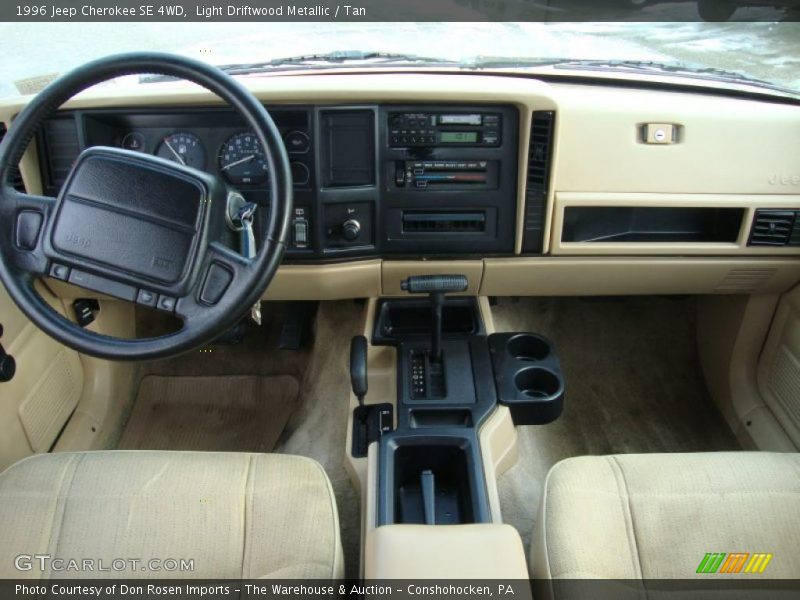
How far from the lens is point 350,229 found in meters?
1.84

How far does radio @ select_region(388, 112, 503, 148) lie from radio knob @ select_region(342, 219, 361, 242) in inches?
A: 9.6

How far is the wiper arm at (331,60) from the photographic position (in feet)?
6.49

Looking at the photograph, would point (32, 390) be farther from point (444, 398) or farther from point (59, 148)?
point (444, 398)

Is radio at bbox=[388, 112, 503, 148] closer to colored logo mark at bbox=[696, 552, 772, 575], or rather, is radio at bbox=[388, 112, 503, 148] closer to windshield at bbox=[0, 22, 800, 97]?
windshield at bbox=[0, 22, 800, 97]

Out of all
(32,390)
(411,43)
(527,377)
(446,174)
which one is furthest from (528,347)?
(32,390)

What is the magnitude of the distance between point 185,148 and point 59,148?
1.17 feet

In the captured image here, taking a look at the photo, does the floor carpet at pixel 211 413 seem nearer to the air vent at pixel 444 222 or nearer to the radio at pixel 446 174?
the air vent at pixel 444 222

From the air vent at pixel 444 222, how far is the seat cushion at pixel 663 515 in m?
0.75

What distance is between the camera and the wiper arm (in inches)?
77.9

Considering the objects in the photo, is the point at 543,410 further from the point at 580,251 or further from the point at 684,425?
the point at 684,425

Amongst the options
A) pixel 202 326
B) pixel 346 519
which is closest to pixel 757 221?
pixel 346 519

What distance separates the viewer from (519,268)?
198cm

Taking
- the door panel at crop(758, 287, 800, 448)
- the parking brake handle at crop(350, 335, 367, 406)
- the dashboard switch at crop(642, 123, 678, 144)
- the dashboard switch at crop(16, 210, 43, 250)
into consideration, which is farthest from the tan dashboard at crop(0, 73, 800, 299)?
the dashboard switch at crop(16, 210, 43, 250)

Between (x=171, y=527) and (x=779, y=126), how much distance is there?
6.05 ft
